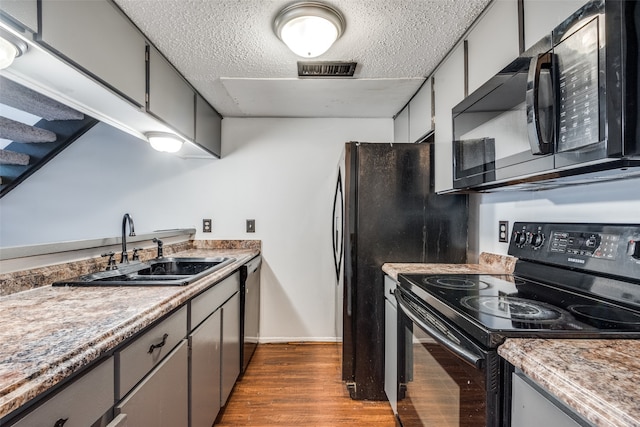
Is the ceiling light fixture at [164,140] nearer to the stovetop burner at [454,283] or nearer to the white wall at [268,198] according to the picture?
the white wall at [268,198]

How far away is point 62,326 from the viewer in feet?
2.70

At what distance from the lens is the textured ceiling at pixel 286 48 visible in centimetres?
140

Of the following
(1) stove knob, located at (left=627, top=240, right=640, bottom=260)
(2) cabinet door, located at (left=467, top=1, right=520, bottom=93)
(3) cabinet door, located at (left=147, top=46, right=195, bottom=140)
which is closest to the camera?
(1) stove knob, located at (left=627, top=240, right=640, bottom=260)

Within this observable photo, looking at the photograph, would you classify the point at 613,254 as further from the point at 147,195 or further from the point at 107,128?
the point at 107,128

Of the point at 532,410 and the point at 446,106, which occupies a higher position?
the point at 446,106

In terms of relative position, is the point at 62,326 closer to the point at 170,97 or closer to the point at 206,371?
the point at 206,371

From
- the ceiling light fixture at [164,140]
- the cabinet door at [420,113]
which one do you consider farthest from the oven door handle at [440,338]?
the ceiling light fixture at [164,140]

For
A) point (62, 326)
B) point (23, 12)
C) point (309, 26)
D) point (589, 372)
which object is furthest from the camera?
point (309, 26)

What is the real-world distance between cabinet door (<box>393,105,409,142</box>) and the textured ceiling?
110 mm

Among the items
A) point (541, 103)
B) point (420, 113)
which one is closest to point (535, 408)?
point (541, 103)

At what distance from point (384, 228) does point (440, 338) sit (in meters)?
0.96

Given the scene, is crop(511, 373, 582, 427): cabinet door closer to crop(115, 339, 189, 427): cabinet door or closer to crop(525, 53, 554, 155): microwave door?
crop(525, 53, 554, 155): microwave door

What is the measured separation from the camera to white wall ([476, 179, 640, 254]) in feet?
3.49

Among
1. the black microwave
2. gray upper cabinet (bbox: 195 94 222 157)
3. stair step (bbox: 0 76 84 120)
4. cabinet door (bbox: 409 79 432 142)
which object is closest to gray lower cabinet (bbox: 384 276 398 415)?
the black microwave
